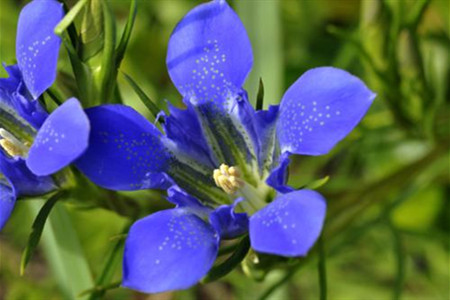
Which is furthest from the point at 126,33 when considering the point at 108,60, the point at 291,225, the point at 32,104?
the point at 291,225

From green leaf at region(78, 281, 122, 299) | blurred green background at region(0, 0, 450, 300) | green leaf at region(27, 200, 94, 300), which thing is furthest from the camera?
blurred green background at region(0, 0, 450, 300)

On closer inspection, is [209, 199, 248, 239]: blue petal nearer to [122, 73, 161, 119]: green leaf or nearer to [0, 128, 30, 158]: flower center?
[122, 73, 161, 119]: green leaf

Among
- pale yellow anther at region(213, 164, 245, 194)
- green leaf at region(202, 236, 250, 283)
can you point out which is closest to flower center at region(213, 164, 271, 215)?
pale yellow anther at region(213, 164, 245, 194)

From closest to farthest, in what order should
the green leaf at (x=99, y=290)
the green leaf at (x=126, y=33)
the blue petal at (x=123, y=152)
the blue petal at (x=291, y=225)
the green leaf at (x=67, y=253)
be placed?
the blue petal at (x=291, y=225) → the blue petal at (x=123, y=152) → the green leaf at (x=126, y=33) → the green leaf at (x=99, y=290) → the green leaf at (x=67, y=253)

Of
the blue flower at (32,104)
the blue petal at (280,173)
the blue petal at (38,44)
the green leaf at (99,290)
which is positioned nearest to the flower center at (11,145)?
the blue flower at (32,104)

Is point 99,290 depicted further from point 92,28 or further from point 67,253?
point 92,28

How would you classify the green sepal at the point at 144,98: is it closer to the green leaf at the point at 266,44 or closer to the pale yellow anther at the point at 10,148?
the pale yellow anther at the point at 10,148

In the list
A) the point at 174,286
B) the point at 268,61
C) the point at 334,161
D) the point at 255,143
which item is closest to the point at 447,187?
the point at 334,161
